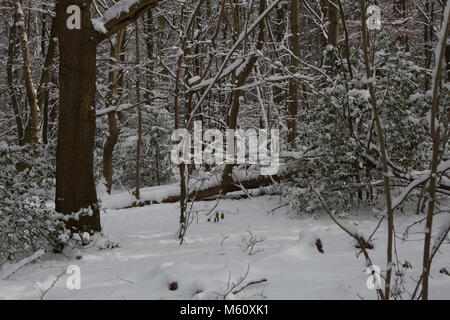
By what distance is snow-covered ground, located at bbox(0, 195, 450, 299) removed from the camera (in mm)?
2979

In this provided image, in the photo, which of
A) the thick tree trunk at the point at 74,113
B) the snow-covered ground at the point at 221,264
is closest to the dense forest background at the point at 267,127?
the thick tree trunk at the point at 74,113

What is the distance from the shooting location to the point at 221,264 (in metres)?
3.73

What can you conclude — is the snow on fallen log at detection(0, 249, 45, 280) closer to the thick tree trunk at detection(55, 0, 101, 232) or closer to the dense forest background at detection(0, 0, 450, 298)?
the dense forest background at detection(0, 0, 450, 298)

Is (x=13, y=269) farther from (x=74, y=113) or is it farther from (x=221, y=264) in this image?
(x=221, y=264)

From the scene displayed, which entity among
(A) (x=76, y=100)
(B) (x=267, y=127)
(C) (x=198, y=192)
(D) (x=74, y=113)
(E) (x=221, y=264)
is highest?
(A) (x=76, y=100)

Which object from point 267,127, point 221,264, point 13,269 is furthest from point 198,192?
point 13,269

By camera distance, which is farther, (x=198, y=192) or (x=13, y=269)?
(x=198, y=192)

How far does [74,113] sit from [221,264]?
8.23 feet

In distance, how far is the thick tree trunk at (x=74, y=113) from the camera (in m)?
4.51

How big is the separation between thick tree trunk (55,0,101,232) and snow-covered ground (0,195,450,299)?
26.0 inches
